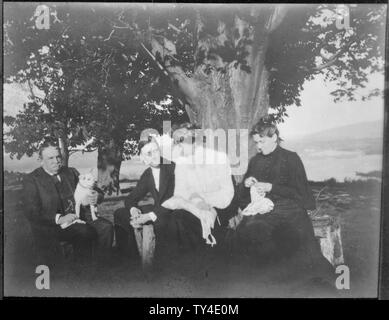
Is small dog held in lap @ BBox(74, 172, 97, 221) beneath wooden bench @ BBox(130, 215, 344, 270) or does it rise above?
above

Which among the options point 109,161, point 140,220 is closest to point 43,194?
point 109,161

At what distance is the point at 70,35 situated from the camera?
4176 mm

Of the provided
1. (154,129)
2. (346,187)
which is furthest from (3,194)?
(346,187)

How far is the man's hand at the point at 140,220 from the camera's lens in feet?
14.0

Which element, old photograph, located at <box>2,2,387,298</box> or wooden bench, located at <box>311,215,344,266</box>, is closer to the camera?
Answer: old photograph, located at <box>2,2,387,298</box>

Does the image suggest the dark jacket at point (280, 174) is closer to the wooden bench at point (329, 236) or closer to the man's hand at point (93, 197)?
the wooden bench at point (329, 236)

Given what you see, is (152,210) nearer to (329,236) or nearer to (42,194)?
(42,194)

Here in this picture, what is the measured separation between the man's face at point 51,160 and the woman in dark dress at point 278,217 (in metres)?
1.60

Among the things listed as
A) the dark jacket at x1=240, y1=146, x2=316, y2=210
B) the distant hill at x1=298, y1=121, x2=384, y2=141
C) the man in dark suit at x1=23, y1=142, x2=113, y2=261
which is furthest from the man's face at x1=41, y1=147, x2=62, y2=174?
the distant hill at x1=298, y1=121, x2=384, y2=141

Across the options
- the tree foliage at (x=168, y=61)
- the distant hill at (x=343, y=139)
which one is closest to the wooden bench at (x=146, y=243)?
the tree foliage at (x=168, y=61)

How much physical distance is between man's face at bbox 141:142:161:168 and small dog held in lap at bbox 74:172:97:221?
469mm

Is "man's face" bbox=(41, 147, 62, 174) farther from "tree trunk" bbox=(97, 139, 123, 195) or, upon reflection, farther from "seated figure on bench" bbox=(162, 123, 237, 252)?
"seated figure on bench" bbox=(162, 123, 237, 252)

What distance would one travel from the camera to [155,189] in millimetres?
4246

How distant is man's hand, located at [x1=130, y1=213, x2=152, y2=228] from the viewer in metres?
4.25
